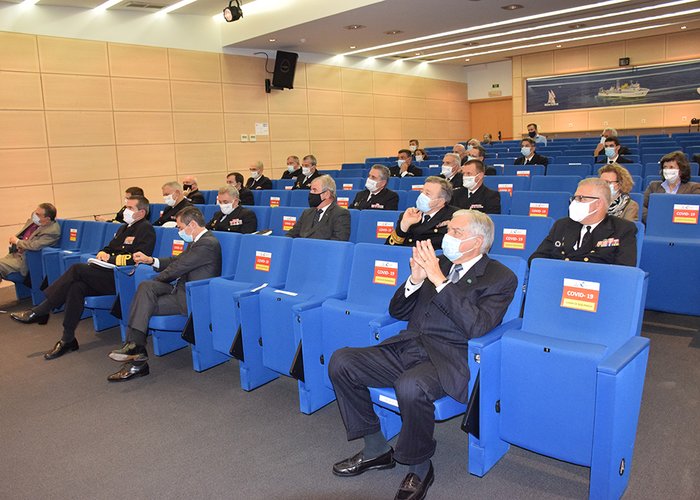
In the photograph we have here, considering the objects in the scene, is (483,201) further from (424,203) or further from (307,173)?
(307,173)

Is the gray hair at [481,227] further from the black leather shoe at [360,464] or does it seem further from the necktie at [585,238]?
the black leather shoe at [360,464]

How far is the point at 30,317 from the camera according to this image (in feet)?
→ 17.0

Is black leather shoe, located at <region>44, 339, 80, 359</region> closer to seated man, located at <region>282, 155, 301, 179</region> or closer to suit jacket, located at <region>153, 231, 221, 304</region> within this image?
suit jacket, located at <region>153, 231, 221, 304</region>

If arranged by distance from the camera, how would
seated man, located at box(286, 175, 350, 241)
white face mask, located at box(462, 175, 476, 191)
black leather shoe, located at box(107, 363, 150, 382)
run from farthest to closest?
white face mask, located at box(462, 175, 476, 191) < seated man, located at box(286, 175, 350, 241) < black leather shoe, located at box(107, 363, 150, 382)

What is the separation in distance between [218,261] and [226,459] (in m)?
1.75

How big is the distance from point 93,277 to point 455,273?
327 centimetres

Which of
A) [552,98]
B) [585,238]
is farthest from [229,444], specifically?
[552,98]

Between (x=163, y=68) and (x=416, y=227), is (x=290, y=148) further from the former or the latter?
(x=416, y=227)

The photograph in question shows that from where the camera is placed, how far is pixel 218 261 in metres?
4.18

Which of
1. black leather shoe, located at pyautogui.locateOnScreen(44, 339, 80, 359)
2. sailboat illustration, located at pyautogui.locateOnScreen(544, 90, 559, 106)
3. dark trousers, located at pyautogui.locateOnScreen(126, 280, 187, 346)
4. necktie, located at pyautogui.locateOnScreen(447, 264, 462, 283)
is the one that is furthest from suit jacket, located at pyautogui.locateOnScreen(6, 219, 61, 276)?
sailboat illustration, located at pyautogui.locateOnScreen(544, 90, 559, 106)

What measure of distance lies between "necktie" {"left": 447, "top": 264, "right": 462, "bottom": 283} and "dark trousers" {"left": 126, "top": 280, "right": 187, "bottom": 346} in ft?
7.13

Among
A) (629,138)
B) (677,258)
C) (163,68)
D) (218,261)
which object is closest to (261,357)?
(218,261)

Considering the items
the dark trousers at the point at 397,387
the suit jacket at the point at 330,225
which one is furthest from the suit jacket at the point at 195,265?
the dark trousers at the point at 397,387

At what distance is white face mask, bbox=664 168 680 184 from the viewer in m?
4.71
